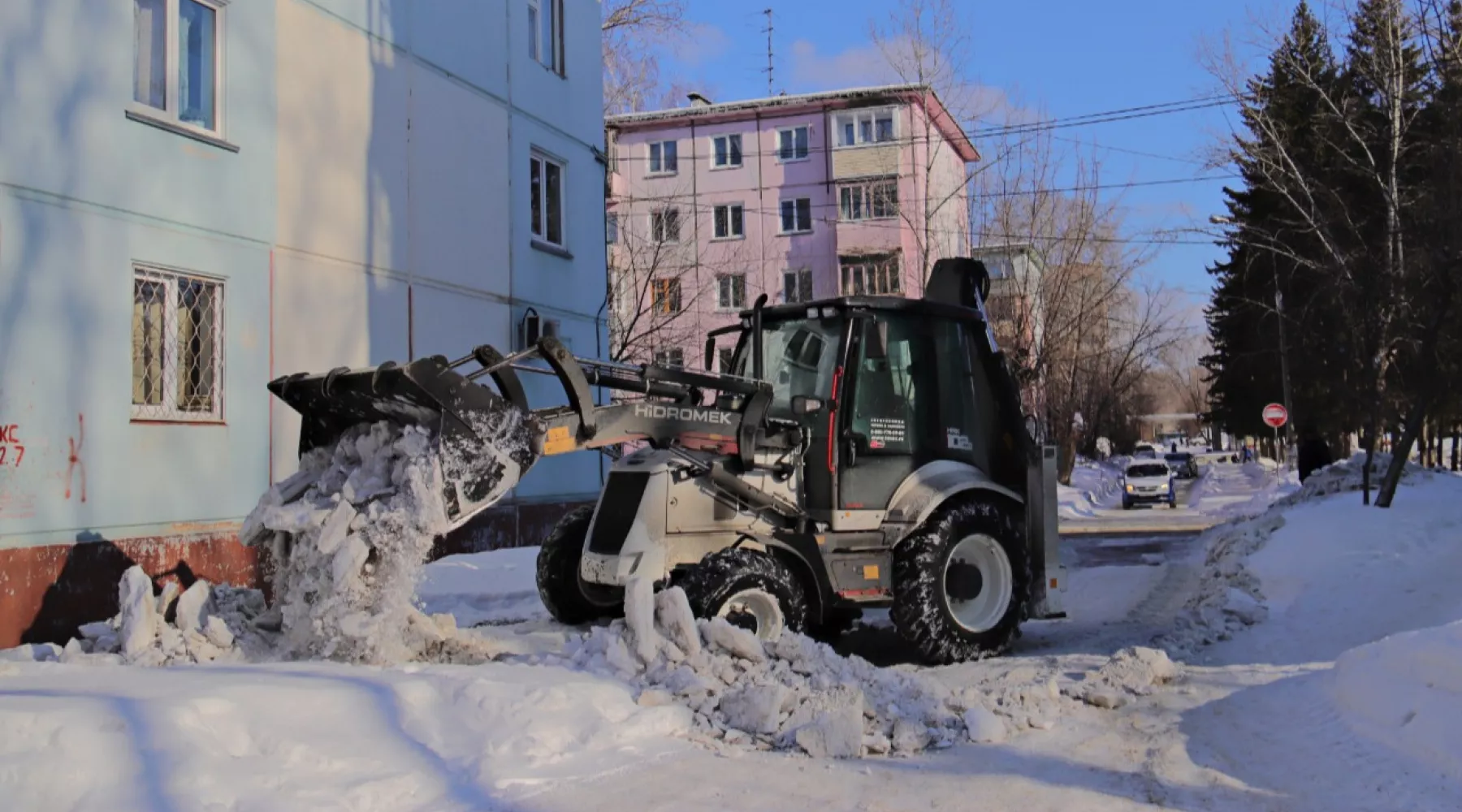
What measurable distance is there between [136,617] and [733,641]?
3.24 meters

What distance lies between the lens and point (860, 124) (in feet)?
137

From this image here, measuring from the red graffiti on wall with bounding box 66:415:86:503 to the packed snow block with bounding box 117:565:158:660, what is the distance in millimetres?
3301

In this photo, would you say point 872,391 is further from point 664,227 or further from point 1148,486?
point 1148,486

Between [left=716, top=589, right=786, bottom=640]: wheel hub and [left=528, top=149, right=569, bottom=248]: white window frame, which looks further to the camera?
[left=528, top=149, right=569, bottom=248]: white window frame

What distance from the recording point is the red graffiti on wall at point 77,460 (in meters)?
9.43

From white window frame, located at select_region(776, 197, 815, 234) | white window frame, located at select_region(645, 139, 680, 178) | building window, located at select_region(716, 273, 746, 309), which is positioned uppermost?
white window frame, located at select_region(645, 139, 680, 178)

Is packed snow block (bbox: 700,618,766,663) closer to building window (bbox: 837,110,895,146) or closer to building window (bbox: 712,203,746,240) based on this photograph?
building window (bbox: 837,110,895,146)

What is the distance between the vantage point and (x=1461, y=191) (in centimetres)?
1493

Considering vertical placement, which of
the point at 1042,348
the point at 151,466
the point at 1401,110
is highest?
the point at 1401,110

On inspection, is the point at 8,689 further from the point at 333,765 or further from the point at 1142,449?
the point at 1142,449

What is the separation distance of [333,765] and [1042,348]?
1303 inches

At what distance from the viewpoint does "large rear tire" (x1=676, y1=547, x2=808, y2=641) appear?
724cm

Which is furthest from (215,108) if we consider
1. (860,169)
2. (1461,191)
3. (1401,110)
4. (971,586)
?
(860,169)

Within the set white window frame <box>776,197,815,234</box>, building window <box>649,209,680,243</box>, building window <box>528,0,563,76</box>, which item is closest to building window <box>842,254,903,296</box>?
white window frame <box>776,197,815,234</box>
